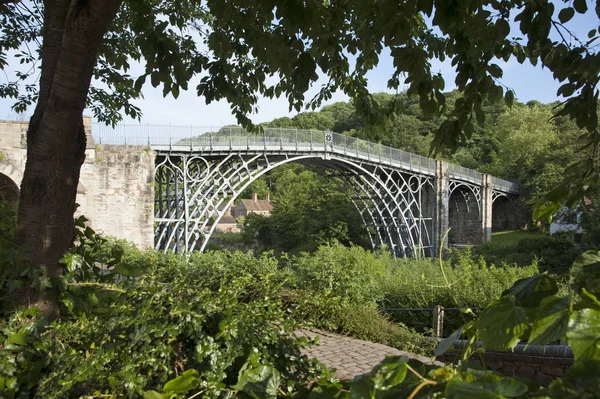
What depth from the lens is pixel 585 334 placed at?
0.70 m

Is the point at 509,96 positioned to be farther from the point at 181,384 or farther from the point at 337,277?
the point at 337,277

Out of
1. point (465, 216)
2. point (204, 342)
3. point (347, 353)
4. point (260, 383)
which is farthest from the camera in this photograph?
point (465, 216)

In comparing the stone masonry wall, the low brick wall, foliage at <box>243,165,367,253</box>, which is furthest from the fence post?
foliage at <box>243,165,367,253</box>

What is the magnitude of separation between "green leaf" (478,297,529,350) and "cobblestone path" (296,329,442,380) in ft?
14.2

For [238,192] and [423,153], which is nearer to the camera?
[238,192]

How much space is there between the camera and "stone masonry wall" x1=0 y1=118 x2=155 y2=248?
16.3m

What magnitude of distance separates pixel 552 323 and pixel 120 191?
57.4 ft

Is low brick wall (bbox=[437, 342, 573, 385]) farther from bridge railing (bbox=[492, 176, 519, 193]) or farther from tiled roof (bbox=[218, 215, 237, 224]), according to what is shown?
tiled roof (bbox=[218, 215, 237, 224])

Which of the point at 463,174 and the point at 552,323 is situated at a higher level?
the point at 463,174

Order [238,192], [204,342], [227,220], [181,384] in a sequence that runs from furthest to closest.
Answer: [227,220] → [238,192] → [204,342] → [181,384]

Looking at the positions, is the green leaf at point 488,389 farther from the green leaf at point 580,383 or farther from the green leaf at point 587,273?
the green leaf at point 587,273

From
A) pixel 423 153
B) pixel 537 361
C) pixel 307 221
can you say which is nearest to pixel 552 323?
pixel 537 361

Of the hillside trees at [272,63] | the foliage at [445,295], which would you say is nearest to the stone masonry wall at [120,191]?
the foliage at [445,295]

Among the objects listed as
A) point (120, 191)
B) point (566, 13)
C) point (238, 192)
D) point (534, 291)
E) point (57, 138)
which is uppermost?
point (566, 13)
